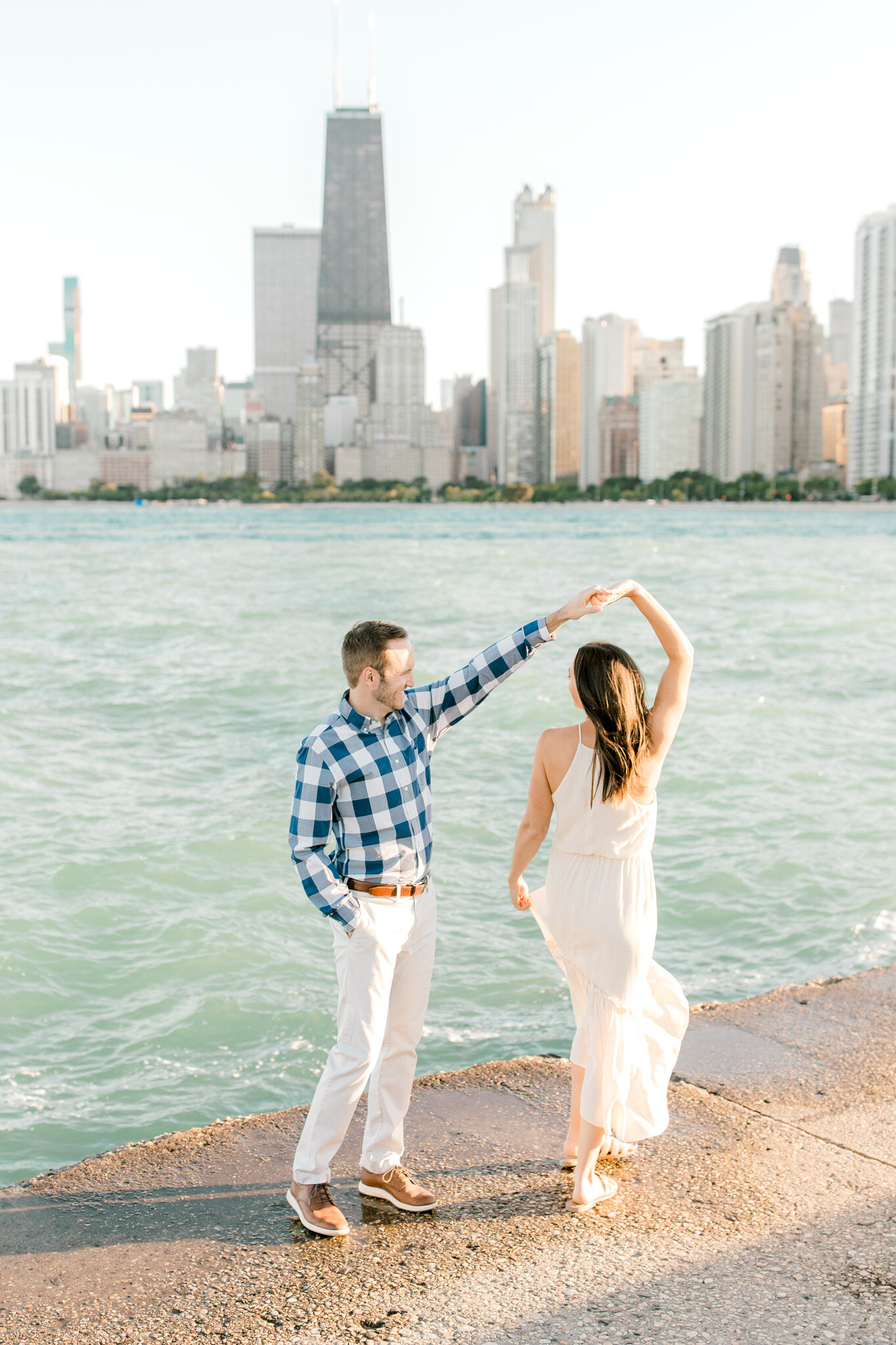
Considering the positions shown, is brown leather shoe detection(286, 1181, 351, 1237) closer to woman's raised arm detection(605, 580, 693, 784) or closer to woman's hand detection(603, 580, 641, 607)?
woman's raised arm detection(605, 580, 693, 784)

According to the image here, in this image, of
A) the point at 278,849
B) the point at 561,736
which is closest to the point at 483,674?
the point at 561,736

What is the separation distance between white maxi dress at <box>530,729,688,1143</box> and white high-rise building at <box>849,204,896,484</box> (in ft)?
471

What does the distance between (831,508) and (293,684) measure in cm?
12051

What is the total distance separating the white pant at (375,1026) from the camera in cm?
311

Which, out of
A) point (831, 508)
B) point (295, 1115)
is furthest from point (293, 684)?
point (831, 508)

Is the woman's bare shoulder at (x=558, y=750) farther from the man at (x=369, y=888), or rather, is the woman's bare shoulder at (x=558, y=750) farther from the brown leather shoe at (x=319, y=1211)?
the brown leather shoe at (x=319, y=1211)

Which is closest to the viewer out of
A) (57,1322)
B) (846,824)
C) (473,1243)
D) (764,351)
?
(57,1322)

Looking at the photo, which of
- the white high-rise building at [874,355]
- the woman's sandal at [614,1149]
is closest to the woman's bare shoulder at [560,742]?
the woman's sandal at [614,1149]

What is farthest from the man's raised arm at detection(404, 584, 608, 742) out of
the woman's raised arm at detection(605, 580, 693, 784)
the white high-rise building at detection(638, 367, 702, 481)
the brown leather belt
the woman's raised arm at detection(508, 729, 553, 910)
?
the white high-rise building at detection(638, 367, 702, 481)

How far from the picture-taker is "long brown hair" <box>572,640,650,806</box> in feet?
10.2

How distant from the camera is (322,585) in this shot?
37.6 metres

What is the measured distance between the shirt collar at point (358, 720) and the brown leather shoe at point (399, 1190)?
1.18 m

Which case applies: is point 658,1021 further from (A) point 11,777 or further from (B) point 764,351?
(B) point 764,351

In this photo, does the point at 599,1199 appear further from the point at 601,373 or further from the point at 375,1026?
the point at 601,373
